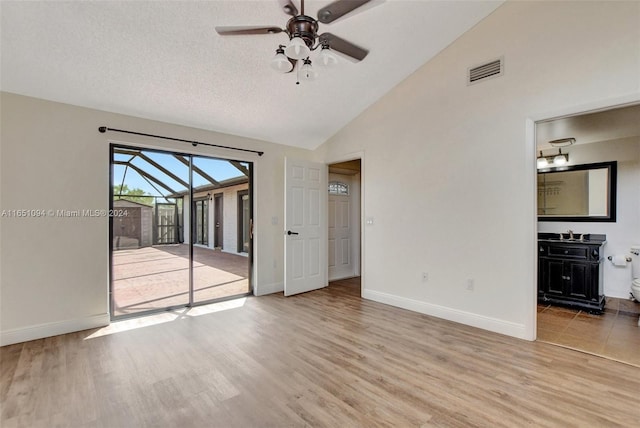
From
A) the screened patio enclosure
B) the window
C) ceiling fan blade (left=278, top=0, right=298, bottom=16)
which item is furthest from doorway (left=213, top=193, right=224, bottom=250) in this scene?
ceiling fan blade (left=278, top=0, right=298, bottom=16)

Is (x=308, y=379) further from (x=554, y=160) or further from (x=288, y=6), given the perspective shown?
(x=554, y=160)

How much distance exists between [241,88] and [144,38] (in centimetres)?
111

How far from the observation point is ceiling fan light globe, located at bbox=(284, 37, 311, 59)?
195 cm

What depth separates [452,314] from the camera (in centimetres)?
350

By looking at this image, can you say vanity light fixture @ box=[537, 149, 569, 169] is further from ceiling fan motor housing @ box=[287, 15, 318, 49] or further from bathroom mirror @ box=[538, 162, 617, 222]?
ceiling fan motor housing @ box=[287, 15, 318, 49]

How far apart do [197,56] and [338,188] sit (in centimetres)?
370

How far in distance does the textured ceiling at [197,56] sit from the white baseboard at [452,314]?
295cm

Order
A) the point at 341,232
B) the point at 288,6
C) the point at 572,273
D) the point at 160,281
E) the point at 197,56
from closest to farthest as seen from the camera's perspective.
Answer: the point at 288,6, the point at 197,56, the point at 572,273, the point at 160,281, the point at 341,232

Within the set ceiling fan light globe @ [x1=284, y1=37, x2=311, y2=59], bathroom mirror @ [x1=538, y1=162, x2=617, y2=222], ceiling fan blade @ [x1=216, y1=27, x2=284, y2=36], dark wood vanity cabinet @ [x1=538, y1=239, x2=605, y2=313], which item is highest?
ceiling fan blade @ [x1=216, y1=27, x2=284, y2=36]

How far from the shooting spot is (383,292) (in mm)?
4266

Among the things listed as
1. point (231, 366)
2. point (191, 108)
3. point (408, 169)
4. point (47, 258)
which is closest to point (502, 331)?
point (408, 169)

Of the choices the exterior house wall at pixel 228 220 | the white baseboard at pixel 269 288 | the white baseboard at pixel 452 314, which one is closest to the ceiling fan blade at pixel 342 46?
the white baseboard at pixel 452 314

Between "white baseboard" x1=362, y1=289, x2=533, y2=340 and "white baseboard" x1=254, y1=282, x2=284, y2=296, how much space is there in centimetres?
144

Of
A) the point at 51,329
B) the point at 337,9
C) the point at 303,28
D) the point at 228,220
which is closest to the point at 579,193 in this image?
the point at 337,9
